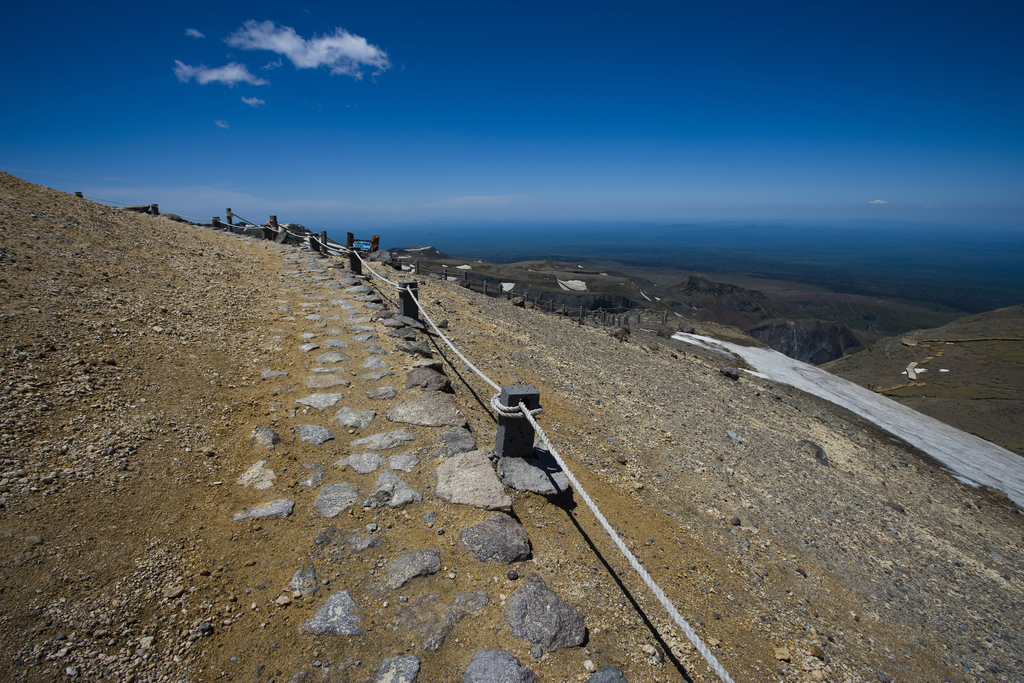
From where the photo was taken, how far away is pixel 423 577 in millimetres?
3164

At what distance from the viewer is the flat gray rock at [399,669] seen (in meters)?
2.48

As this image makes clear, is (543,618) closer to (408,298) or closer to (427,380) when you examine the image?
(427,380)

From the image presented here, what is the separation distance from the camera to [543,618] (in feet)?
9.83

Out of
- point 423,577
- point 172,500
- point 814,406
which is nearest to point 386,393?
point 172,500

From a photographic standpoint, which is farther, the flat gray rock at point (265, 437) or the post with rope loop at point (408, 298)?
the post with rope loop at point (408, 298)

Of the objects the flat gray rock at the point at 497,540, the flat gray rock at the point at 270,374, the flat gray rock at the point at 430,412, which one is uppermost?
the flat gray rock at the point at 270,374

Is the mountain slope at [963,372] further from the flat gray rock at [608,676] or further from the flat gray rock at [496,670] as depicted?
the flat gray rock at [496,670]

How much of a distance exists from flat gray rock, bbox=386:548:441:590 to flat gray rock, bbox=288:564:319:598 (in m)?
0.50

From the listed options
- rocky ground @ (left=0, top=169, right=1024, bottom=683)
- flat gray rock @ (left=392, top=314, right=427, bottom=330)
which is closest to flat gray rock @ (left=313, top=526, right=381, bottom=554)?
rocky ground @ (left=0, top=169, right=1024, bottom=683)

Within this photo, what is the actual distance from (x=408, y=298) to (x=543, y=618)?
6809mm

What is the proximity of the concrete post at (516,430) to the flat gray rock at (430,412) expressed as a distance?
0.79m

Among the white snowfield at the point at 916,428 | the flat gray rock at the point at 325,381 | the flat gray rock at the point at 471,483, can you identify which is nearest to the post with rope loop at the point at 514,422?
the flat gray rock at the point at 471,483

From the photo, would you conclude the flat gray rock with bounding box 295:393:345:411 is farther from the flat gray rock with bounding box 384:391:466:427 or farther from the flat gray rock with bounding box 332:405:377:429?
the flat gray rock with bounding box 384:391:466:427

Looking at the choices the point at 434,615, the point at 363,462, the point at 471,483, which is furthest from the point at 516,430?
the point at 434,615
